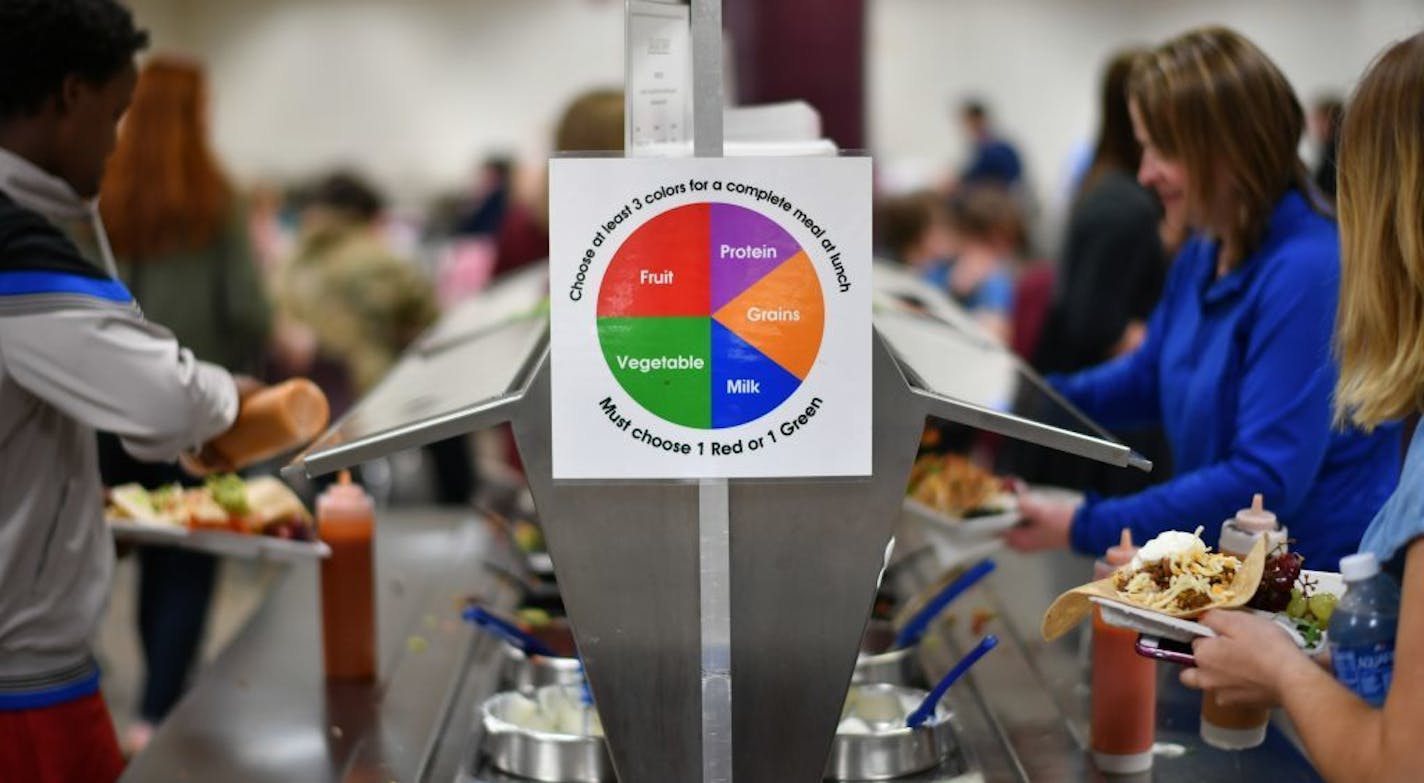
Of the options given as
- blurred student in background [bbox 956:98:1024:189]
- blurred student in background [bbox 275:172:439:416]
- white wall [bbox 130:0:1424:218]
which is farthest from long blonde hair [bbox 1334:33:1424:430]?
white wall [bbox 130:0:1424:218]

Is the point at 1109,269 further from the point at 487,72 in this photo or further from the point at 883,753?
the point at 487,72

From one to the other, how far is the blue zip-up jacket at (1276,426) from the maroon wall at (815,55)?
3.25 meters

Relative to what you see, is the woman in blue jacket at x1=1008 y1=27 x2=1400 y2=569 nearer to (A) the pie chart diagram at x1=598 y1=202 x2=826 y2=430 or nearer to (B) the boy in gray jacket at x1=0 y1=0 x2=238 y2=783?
(A) the pie chart diagram at x1=598 y1=202 x2=826 y2=430

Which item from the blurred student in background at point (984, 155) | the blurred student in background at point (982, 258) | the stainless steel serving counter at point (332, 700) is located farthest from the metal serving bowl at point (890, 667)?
the blurred student in background at point (984, 155)

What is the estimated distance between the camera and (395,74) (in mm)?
13953

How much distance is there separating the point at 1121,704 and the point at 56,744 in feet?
4.28

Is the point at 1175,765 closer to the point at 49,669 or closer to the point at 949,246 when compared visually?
the point at 49,669

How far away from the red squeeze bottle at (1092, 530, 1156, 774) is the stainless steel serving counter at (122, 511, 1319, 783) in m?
0.03

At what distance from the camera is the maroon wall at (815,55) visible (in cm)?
551

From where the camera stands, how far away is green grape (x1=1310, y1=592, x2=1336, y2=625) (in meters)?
1.56

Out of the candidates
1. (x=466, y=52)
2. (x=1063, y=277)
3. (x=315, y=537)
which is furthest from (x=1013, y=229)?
(x=466, y=52)

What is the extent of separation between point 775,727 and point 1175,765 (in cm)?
61

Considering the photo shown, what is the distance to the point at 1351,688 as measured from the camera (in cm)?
142

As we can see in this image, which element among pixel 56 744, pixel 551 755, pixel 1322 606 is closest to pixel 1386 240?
pixel 1322 606
